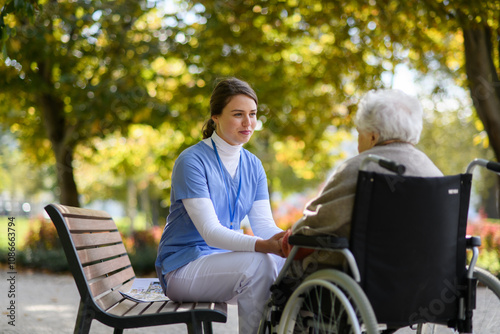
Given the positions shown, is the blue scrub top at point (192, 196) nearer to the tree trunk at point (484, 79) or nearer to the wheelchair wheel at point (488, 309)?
the wheelchair wheel at point (488, 309)

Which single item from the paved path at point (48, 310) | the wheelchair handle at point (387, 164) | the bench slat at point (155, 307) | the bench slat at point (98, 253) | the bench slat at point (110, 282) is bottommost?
the paved path at point (48, 310)

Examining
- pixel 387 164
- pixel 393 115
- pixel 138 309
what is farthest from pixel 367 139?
pixel 138 309

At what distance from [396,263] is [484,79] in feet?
20.1

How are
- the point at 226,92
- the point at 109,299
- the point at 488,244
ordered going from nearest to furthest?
the point at 109,299 < the point at 226,92 < the point at 488,244

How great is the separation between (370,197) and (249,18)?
7527mm

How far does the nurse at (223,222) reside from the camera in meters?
2.78

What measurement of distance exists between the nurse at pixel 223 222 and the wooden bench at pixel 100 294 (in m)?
0.11

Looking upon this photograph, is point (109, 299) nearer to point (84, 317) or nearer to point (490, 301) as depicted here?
point (84, 317)

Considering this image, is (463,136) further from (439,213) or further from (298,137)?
(439,213)

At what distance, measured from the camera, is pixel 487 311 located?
9.96 feet

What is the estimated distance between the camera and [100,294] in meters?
2.87

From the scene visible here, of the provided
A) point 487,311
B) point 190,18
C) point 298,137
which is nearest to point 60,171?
point 190,18

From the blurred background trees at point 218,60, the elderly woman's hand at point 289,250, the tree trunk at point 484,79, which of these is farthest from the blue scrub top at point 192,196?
the tree trunk at point 484,79

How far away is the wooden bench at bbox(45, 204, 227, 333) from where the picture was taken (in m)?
2.66
